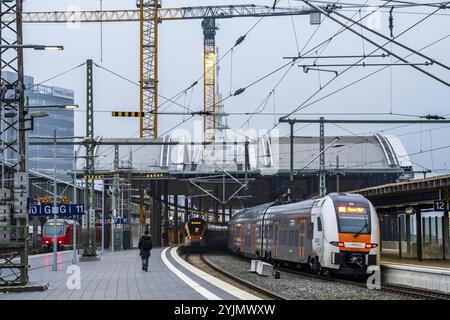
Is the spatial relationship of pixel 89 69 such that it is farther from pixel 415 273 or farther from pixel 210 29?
pixel 210 29

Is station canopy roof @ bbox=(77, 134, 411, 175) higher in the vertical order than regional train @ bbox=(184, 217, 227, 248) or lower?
higher

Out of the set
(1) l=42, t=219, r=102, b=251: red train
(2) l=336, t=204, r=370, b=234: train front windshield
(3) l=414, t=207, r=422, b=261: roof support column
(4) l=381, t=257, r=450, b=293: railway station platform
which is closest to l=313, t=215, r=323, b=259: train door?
(2) l=336, t=204, r=370, b=234: train front windshield

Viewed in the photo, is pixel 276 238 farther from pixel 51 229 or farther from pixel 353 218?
pixel 51 229

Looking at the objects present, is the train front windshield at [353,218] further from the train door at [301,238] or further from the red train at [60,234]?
the red train at [60,234]

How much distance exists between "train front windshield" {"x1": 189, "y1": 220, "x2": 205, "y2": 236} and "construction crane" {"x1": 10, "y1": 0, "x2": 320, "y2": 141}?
719 centimetres

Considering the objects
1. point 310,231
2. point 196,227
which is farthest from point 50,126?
point 310,231

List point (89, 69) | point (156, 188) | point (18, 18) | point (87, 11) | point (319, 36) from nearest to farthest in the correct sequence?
point (18, 18), point (319, 36), point (89, 69), point (156, 188), point (87, 11)

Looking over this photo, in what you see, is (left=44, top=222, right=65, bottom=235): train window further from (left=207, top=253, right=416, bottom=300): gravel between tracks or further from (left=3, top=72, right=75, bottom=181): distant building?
(left=3, top=72, right=75, bottom=181): distant building

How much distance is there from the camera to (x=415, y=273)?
25.9 m

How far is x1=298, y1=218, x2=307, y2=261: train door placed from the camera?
29.7 m

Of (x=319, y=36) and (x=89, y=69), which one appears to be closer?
(x=319, y=36)

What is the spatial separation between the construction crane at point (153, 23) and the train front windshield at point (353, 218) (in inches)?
870
